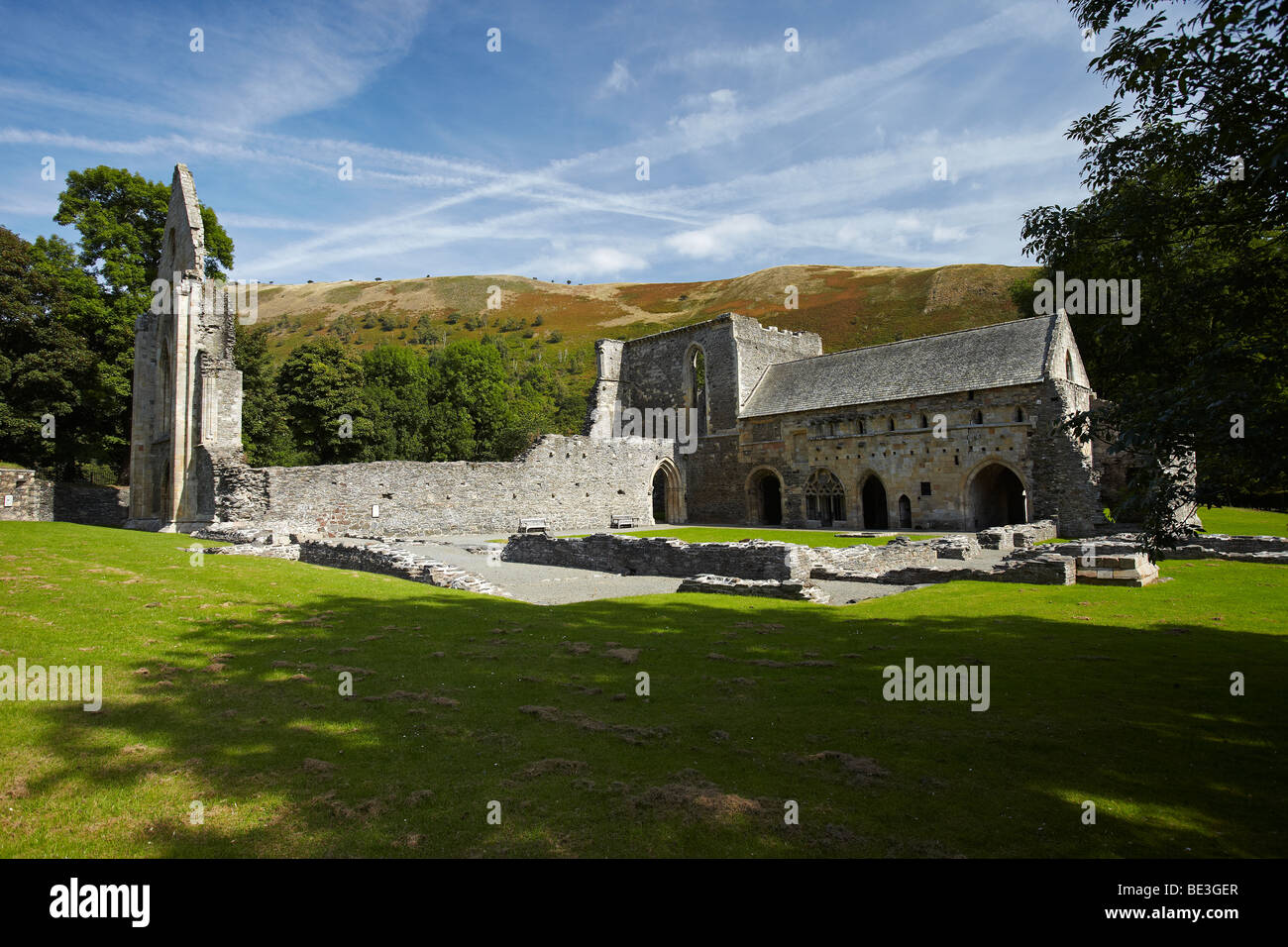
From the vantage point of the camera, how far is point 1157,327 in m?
8.25

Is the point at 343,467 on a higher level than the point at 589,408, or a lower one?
lower

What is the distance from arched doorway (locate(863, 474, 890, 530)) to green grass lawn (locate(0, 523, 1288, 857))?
26.2 metres

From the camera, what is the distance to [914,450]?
32000mm

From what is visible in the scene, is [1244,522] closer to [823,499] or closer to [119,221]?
[823,499]

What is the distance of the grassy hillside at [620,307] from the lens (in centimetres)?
9356

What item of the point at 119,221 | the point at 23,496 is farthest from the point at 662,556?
the point at 119,221

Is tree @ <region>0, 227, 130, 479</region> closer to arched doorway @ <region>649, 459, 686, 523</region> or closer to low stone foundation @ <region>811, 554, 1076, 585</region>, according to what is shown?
arched doorway @ <region>649, 459, 686, 523</region>

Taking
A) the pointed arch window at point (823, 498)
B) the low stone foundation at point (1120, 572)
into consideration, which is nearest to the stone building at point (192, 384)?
the low stone foundation at point (1120, 572)

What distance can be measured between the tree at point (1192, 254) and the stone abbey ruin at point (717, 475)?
7.32 meters

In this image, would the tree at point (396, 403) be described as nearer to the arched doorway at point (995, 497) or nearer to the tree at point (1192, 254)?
the arched doorway at point (995, 497)

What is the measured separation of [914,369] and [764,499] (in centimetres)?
1141
